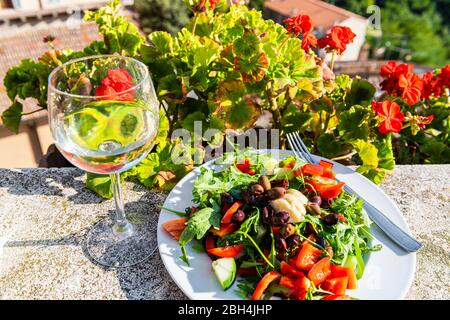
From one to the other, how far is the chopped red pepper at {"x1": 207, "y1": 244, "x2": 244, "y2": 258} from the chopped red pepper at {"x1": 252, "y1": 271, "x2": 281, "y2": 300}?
0.09 m

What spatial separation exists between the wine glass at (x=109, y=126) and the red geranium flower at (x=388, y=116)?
712 mm

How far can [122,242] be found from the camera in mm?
1204

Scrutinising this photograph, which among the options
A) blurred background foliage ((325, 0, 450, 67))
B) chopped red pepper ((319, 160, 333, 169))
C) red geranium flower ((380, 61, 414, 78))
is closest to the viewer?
chopped red pepper ((319, 160, 333, 169))

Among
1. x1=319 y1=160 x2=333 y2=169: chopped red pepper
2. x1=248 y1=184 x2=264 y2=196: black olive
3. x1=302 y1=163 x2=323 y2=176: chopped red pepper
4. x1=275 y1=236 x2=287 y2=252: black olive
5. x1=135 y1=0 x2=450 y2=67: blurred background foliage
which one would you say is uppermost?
x1=248 y1=184 x2=264 y2=196: black olive

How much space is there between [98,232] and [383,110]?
3.02 ft

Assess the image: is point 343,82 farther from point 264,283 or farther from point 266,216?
point 264,283

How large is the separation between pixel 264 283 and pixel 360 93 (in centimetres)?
88

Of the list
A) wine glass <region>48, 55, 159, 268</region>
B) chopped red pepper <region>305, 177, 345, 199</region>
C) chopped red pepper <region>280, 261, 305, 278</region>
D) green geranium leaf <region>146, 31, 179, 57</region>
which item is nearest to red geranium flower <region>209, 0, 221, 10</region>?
green geranium leaf <region>146, 31, 179, 57</region>

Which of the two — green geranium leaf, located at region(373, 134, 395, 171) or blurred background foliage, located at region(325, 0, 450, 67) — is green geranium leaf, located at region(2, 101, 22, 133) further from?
blurred background foliage, located at region(325, 0, 450, 67)

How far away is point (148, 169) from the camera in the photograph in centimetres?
138

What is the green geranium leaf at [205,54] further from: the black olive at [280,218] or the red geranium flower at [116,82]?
the black olive at [280,218]

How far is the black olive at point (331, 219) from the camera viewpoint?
105 cm

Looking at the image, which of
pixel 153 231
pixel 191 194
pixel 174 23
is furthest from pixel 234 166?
pixel 174 23

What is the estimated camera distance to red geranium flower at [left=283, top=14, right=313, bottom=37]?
1418mm
